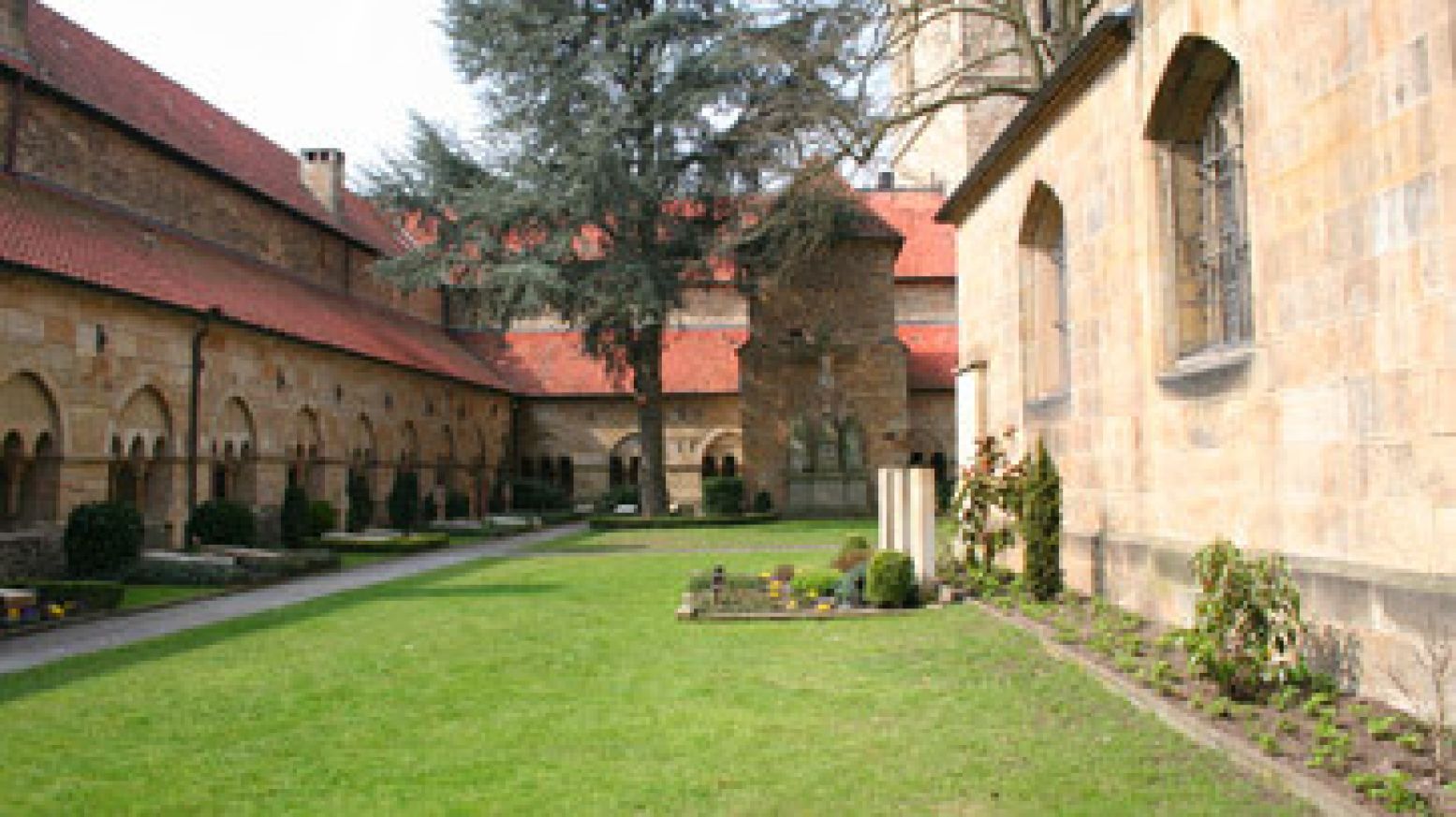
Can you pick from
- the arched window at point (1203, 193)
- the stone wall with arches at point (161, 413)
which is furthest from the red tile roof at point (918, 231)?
the arched window at point (1203, 193)

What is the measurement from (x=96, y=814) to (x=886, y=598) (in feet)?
24.9

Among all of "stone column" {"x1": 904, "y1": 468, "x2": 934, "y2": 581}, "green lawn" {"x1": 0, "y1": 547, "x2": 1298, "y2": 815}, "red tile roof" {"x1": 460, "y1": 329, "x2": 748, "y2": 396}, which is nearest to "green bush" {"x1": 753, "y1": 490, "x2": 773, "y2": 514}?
"red tile roof" {"x1": 460, "y1": 329, "x2": 748, "y2": 396}

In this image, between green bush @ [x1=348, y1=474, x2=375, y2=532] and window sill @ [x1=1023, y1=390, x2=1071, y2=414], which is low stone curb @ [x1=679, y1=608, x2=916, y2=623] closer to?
window sill @ [x1=1023, y1=390, x2=1071, y2=414]

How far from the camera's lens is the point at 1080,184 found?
389 inches

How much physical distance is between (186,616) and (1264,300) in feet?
38.1

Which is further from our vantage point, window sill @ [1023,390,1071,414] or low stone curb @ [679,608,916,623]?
window sill @ [1023,390,1071,414]

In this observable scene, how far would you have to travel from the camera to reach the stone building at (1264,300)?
5.01 meters

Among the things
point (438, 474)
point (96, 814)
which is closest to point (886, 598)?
point (96, 814)

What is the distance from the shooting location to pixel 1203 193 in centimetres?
808

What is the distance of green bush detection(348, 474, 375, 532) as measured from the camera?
23.7m

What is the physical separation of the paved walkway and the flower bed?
8910mm

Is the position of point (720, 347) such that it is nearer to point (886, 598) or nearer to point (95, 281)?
point (95, 281)

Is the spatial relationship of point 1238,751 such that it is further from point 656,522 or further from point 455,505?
point 455,505

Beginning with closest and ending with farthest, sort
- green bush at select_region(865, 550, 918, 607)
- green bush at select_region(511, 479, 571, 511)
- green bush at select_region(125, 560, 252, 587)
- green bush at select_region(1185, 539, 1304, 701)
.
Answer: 1. green bush at select_region(1185, 539, 1304, 701)
2. green bush at select_region(865, 550, 918, 607)
3. green bush at select_region(125, 560, 252, 587)
4. green bush at select_region(511, 479, 571, 511)
